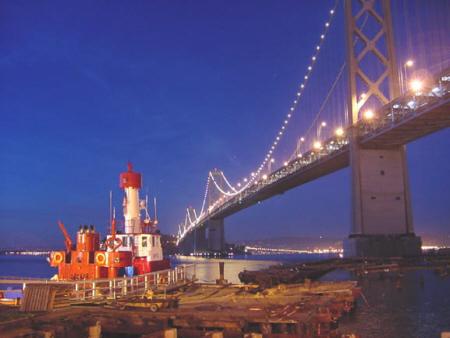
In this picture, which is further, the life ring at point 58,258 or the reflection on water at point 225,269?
the reflection on water at point 225,269

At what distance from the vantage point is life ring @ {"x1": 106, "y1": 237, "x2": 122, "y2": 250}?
22.0 meters

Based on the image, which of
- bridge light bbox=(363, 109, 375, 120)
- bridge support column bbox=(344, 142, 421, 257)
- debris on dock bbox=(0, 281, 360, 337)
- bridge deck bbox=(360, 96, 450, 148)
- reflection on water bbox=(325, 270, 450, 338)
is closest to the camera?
debris on dock bbox=(0, 281, 360, 337)

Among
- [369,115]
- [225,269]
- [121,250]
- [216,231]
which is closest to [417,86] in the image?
[369,115]

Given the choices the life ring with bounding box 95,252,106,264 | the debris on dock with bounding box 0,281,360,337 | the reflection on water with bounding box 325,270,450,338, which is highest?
the life ring with bounding box 95,252,106,264

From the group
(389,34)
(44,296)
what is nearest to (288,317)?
(44,296)

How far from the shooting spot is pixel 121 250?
74.2 feet

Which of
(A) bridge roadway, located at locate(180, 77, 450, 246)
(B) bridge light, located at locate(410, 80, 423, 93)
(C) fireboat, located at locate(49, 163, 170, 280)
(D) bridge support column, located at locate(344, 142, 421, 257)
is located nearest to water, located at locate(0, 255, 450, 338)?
(C) fireboat, located at locate(49, 163, 170, 280)

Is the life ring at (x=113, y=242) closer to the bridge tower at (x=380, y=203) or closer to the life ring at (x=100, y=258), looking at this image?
the life ring at (x=100, y=258)

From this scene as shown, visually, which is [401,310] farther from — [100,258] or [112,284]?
[112,284]

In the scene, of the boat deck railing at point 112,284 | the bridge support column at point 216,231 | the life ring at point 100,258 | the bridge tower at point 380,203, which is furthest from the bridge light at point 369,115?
the bridge support column at point 216,231

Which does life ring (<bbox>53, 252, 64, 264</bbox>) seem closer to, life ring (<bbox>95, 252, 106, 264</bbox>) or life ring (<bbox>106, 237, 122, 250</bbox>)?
life ring (<bbox>95, 252, 106, 264</bbox>)

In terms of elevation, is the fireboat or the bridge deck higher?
the bridge deck

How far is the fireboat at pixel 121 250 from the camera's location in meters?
20.7

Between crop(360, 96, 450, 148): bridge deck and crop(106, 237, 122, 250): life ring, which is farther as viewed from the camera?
crop(360, 96, 450, 148): bridge deck
